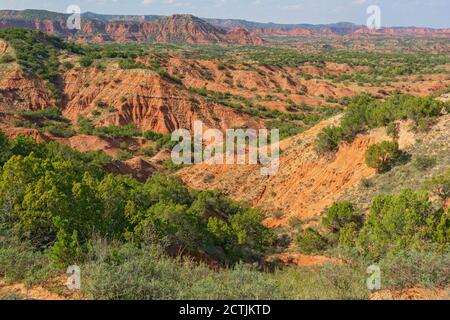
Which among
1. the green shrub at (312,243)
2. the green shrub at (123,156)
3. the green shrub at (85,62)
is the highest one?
the green shrub at (85,62)

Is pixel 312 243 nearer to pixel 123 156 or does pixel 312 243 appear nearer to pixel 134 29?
pixel 123 156

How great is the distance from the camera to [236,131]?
42219 millimetres

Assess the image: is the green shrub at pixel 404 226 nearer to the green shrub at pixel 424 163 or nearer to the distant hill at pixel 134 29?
the green shrub at pixel 424 163

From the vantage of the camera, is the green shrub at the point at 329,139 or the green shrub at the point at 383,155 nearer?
the green shrub at the point at 383,155

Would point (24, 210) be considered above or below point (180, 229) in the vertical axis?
above

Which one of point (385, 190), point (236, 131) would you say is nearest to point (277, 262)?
point (385, 190)

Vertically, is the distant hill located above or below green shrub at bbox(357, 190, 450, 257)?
above

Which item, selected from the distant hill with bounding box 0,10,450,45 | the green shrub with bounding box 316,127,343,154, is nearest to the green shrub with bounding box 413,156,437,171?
the green shrub with bounding box 316,127,343,154

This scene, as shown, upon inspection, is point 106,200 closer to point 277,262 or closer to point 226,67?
point 277,262

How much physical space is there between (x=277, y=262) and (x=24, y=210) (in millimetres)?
8979

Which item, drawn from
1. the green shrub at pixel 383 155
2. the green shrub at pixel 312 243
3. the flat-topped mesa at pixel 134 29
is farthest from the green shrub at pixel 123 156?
the flat-topped mesa at pixel 134 29

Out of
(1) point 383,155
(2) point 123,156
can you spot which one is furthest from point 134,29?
(1) point 383,155

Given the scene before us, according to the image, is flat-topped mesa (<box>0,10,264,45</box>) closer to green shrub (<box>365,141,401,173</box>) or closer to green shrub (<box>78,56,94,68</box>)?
green shrub (<box>78,56,94,68</box>)

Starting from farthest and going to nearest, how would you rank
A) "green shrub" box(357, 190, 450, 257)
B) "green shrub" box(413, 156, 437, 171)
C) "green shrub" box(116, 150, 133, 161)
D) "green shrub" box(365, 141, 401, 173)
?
"green shrub" box(116, 150, 133, 161) < "green shrub" box(365, 141, 401, 173) < "green shrub" box(413, 156, 437, 171) < "green shrub" box(357, 190, 450, 257)
